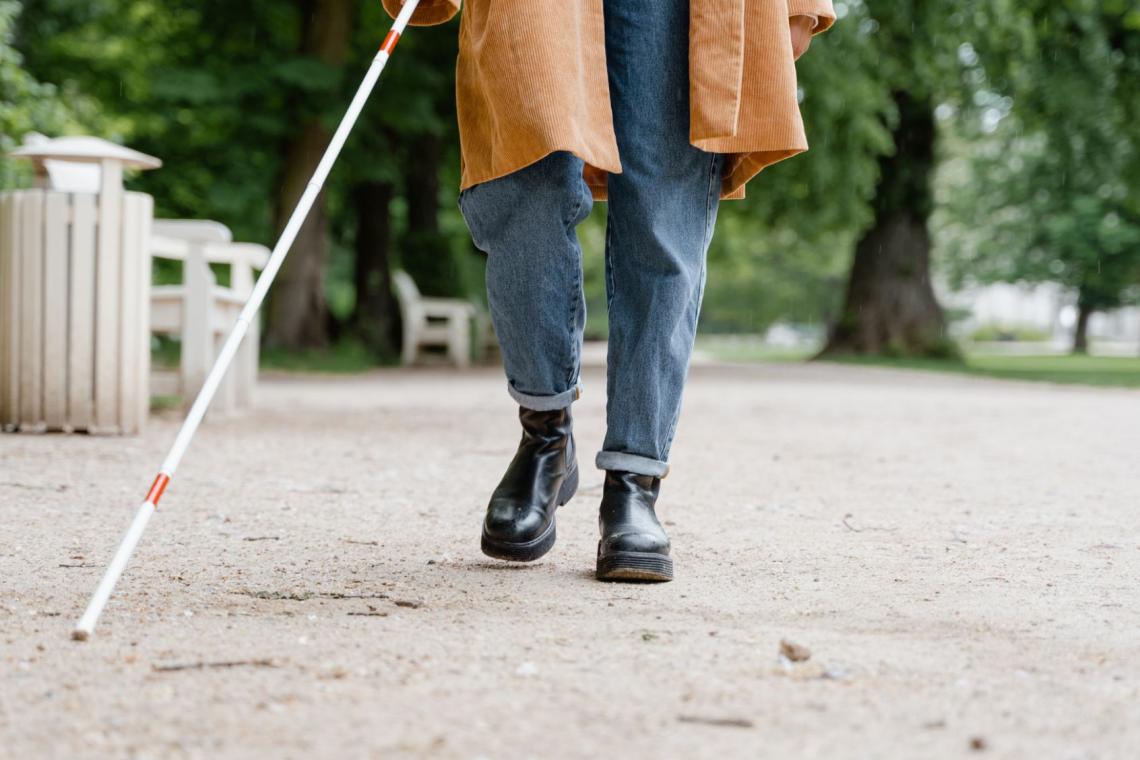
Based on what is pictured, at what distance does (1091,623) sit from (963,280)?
3623cm

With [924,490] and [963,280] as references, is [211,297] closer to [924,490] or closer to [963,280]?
[924,490]

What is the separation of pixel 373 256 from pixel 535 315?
15216mm

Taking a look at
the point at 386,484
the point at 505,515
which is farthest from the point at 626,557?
the point at 386,484

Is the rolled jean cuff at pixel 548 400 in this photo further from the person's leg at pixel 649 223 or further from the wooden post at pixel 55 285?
the wooden post at pixel 55 285

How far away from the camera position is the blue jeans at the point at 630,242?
2.62m

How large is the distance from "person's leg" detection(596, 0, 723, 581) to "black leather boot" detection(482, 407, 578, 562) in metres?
0.14

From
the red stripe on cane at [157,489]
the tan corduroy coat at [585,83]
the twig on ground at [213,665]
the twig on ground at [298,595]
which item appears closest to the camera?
the twig on ground at [213,665]

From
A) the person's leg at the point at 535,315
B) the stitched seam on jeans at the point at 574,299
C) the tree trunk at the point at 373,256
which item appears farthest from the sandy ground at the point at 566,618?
the tree trunk at the point at 373,256

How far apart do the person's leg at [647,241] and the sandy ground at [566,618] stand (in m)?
0.25

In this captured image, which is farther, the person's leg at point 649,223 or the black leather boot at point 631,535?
the person's leg at point 649,223

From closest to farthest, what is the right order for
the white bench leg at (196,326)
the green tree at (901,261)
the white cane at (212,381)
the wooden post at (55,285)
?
the white cane at (212,381) → the wooden post at (55,285) → the white bench leg at (196,326) → the green tree at (901,261)

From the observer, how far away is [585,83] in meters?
2.54

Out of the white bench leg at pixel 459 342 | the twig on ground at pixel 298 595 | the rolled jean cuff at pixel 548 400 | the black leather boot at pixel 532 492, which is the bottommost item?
the white bench leg at pixel 459 342

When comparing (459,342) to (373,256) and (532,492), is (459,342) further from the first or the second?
(532,492)
